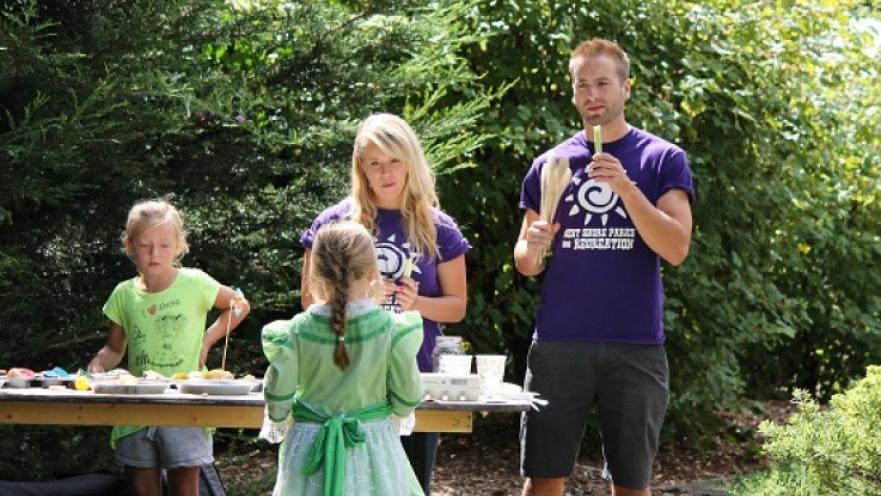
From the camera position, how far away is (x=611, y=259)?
4078 mm

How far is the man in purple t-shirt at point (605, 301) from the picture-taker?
4.05m

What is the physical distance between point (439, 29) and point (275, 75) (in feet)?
2.38

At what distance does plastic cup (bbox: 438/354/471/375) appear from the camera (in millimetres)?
3738

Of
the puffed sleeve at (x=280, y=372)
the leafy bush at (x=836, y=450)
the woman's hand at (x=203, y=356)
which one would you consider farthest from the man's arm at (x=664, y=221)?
the woman's hand at (x=203, y=356)

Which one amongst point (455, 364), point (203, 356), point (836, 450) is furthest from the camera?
point (836, 450)

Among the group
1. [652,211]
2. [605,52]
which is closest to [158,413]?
[652,211]

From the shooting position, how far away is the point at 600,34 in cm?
720

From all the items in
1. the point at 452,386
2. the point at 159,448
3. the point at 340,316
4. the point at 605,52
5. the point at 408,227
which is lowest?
the point at 159,448

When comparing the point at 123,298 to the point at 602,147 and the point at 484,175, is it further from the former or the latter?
the point at 484,175

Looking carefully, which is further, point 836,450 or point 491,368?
point 836,450

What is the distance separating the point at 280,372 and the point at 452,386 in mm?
474

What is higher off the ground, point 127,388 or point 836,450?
point 127,388

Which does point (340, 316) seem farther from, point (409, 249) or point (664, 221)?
point (664, 221)

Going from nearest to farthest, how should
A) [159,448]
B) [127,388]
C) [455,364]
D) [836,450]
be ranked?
[127,388] < [455,364] < [159,448] < [836,450]
